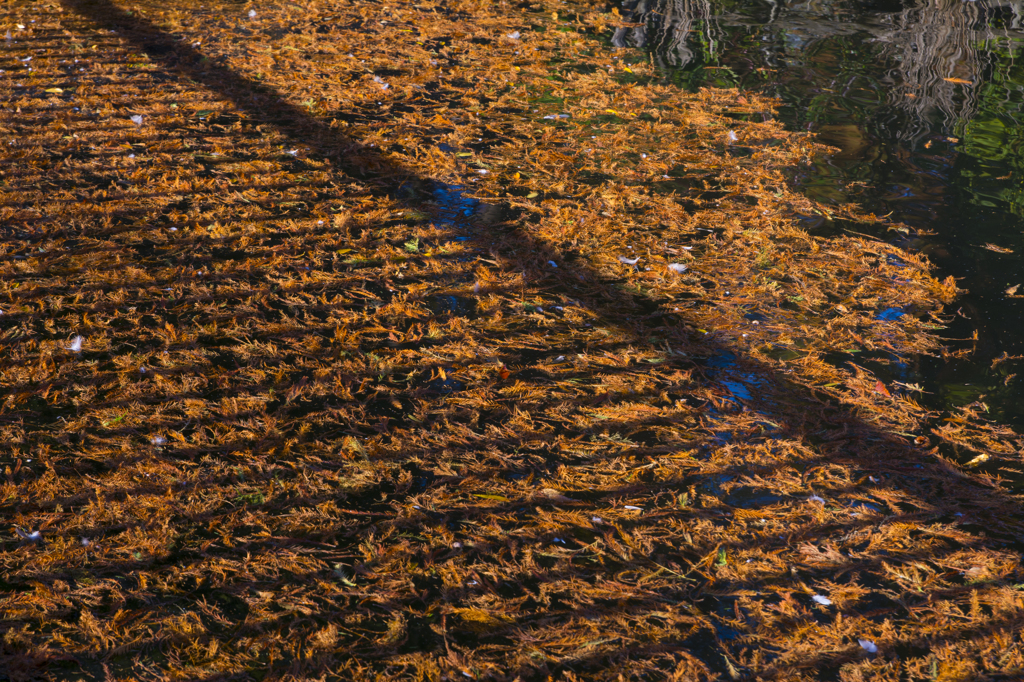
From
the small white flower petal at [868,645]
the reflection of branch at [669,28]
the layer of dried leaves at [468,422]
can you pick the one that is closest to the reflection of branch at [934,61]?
the layer of dried leaves at [468,422]

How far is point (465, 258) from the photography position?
154 inches

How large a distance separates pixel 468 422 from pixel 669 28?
609 centimetres

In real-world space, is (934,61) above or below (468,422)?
above

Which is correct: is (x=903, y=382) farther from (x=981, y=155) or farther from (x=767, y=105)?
(x=767, y=105)

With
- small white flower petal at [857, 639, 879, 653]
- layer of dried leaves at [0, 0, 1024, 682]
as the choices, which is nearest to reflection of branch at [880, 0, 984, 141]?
layer of dried leaves at [0, 0, 1024, 682]

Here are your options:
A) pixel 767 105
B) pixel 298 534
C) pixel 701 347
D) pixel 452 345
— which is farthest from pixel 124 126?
pixel 767 105

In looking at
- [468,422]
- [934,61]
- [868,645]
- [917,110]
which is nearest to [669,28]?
[934,61]

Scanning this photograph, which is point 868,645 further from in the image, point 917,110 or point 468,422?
point 917,110

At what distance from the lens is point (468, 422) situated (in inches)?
114

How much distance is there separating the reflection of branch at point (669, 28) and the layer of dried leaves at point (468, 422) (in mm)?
1972

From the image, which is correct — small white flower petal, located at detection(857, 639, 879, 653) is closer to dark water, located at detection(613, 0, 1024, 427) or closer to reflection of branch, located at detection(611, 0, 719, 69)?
dark water, located at detection(613, 0, 1024, 427)

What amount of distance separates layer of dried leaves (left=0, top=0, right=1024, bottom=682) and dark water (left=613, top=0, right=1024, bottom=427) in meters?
0.24

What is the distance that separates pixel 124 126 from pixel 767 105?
5130 mm

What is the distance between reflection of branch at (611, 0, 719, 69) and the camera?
682 centimetres
